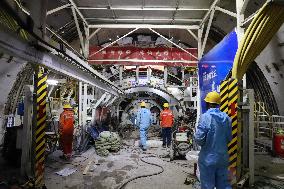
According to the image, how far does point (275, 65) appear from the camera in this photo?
945 centimetres

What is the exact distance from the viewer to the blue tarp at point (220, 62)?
615 cm

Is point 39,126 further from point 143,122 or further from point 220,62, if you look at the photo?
point 143,122

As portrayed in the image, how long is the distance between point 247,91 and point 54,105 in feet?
33.3

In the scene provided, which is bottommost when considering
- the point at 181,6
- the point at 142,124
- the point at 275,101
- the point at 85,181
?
the point at 85,181

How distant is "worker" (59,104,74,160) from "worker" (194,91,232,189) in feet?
17.4

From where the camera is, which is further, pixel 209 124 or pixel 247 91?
pixel 247 91

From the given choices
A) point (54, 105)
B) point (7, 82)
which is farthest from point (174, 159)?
point (54, 105)

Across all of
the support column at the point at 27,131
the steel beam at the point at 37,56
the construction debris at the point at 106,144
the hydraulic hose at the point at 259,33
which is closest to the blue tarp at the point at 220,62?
the hydraulic hose at the point at 259,33

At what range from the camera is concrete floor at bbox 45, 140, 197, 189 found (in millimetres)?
6344

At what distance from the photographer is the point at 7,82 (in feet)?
29.4

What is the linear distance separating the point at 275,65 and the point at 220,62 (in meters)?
3.78

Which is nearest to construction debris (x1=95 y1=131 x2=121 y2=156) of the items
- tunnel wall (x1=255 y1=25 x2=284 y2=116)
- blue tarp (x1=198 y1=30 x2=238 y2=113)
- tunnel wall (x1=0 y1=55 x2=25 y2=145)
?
tunnel wall (x1=0 y1=55 x2=25 y2=145)

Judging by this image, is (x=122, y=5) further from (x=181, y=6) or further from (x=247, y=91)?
(x=247, y=91)

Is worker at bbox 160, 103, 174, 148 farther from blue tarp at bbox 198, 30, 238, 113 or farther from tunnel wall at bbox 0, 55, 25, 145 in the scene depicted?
tunnel wall at bbox 0, 55, 25, 145
